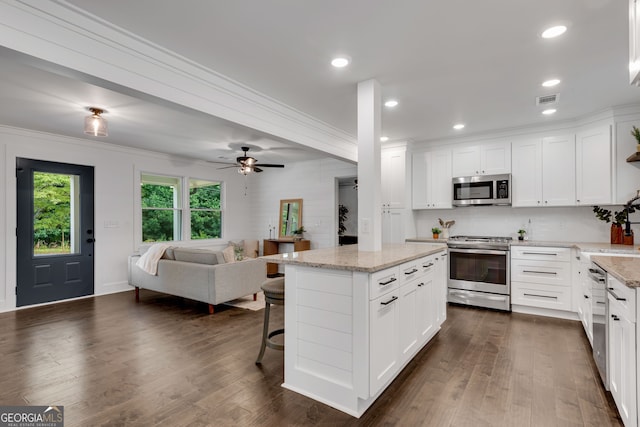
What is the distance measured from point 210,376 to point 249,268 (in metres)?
2.23

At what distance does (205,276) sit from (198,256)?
0.37m

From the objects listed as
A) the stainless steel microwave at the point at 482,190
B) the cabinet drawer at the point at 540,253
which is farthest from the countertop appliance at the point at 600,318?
the stainless steel microwave at the point at 482,190

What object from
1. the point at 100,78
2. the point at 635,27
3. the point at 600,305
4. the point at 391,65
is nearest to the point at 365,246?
the point at 391,65

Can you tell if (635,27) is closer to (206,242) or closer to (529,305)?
(529,305)

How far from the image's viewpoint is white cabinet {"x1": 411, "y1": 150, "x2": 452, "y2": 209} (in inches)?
201

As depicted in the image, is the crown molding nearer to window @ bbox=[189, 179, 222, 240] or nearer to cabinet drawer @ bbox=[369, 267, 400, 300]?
cabinet drawer @ bbox=[369, 267, 400, 300]

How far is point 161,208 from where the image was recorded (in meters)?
6.45

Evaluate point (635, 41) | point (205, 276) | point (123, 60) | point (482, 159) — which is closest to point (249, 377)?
point (205, 276)

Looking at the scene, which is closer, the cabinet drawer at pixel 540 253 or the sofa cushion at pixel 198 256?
the cabinet drawer at pixel 540 253

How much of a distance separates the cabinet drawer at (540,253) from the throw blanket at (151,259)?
513 cm

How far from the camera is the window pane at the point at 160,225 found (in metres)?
6.22

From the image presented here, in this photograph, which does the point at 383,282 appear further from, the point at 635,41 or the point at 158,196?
the point at 158,196

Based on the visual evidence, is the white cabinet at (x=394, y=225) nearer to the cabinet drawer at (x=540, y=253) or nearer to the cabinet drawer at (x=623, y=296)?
the cabinet drawer at (x=540, y=253)

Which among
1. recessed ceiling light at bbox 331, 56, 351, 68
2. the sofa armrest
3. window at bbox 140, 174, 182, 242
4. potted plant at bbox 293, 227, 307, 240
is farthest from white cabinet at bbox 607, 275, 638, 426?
window at bbox 140, 174, 182, 242
